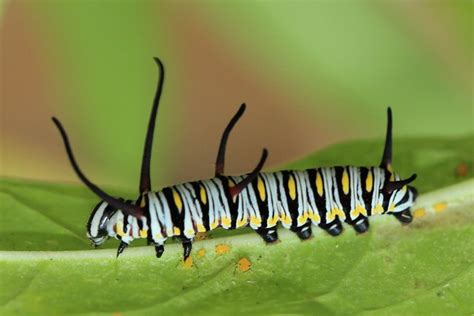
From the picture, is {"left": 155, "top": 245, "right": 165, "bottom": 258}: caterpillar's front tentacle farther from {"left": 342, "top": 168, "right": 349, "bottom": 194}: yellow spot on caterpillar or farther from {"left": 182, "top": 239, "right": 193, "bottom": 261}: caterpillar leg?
{"left": 342, "top": 168, "right": 349, "bottom": 194}: yellow spot on caterpillar

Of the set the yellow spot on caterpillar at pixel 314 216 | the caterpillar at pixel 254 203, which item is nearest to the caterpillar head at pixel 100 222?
the caterpillar at pixel 254 203

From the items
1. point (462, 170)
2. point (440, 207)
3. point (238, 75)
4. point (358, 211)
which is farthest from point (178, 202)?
point (238, 75)

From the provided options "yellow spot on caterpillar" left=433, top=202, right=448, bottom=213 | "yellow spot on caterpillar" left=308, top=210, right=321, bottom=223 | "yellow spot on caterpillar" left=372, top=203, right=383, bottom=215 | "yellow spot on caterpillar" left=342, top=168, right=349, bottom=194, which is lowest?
"yellow spot on caterpillar" left=308, top=210, right=321, bottom=223

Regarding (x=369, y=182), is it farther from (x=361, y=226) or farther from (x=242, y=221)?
(x=242, y=221)

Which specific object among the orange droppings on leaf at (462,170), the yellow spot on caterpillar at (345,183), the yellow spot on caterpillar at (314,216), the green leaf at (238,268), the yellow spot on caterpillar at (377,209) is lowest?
the green leaf at (238,268)

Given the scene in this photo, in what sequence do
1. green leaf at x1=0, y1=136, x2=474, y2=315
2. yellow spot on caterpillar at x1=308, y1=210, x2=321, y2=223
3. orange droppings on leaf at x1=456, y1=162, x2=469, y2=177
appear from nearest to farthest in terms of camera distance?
green leaf at x1=0, y1=136, x2=474, y2=315 < yellow spot on caterpillar at x1=308, y1=210, x2=321, y2=223 < orange droppings on leaf at x1=456, y1=162, x2=469, y2=177

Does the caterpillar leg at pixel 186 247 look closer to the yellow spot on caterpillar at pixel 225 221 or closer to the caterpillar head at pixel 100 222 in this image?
the yellow spot on caterpillar at pixel 225 221

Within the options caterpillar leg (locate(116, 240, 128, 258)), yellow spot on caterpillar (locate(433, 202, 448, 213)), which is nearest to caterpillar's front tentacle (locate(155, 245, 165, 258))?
caterpillar leg (locate(116, 240, 128, 258))
